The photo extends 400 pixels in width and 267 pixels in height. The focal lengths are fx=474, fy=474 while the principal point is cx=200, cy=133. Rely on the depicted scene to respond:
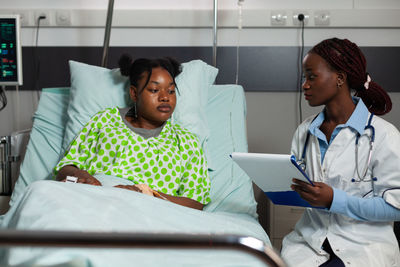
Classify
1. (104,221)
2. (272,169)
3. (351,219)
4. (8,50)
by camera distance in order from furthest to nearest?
(8,50) < (351,219) < (272,169) < (104,221)

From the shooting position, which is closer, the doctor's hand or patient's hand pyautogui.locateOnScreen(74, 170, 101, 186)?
the doctor's hand

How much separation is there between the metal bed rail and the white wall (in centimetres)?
239

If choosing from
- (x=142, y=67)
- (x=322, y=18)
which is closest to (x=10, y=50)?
(x=142, y=67)

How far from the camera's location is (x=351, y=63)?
1.61 metres

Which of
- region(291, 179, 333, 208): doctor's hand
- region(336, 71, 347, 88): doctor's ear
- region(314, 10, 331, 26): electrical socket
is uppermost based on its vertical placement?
region(314, 10, 331, 26): electrical socket

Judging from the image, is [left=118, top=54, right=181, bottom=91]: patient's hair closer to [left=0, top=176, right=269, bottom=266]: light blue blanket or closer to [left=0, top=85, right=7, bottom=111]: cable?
[left=0, top=176, right=269, bottom=266]: light blue blanket

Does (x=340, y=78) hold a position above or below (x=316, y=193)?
above

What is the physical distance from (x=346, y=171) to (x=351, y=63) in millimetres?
367

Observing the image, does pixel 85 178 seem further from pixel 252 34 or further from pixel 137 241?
pixel 252 34

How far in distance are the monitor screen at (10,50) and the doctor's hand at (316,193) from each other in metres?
1.70

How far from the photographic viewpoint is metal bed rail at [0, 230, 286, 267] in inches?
25.7

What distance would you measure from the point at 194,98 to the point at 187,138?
29 cm

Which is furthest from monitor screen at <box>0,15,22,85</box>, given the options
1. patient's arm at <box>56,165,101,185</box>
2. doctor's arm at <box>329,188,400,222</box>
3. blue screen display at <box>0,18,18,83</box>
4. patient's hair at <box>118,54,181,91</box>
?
doctor's arm at <box>329,188,400,222</box>

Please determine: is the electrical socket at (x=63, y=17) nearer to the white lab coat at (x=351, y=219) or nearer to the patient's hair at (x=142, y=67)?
the patient's hair at (x=142, y=67)
